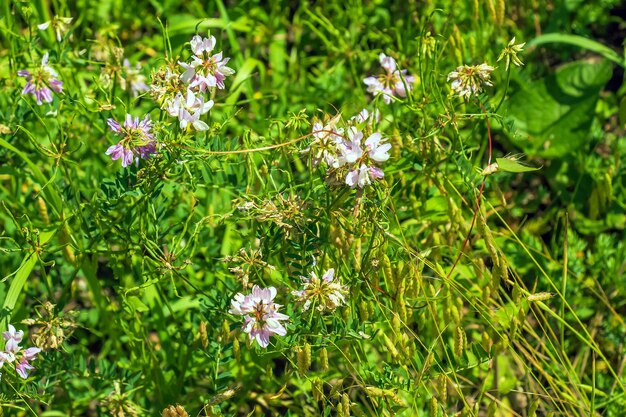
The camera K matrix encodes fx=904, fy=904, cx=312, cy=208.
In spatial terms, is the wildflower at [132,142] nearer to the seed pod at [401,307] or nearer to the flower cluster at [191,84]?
the flower cluster at [191,84]

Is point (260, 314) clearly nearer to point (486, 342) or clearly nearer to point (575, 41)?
point (486, 342)

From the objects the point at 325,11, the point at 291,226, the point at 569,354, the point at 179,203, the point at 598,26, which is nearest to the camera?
the point at 291,226

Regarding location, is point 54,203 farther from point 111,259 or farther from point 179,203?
Answer: point 179,203

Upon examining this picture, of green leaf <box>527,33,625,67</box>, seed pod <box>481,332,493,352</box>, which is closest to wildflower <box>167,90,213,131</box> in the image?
seed pod <box>481,332,493,352</box>

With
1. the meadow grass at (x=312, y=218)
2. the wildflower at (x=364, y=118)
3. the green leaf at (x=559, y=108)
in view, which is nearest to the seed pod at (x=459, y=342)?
the meadow grass at (x=312, y=218)

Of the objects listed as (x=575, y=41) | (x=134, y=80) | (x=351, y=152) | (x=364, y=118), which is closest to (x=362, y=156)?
(x=351, y=152)

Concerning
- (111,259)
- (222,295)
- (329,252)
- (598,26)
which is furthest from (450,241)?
(598,26)

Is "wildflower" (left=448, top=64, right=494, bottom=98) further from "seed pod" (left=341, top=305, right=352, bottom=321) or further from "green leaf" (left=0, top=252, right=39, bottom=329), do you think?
"green leaf" (left=0, top=252, right=39, bottom=329)
